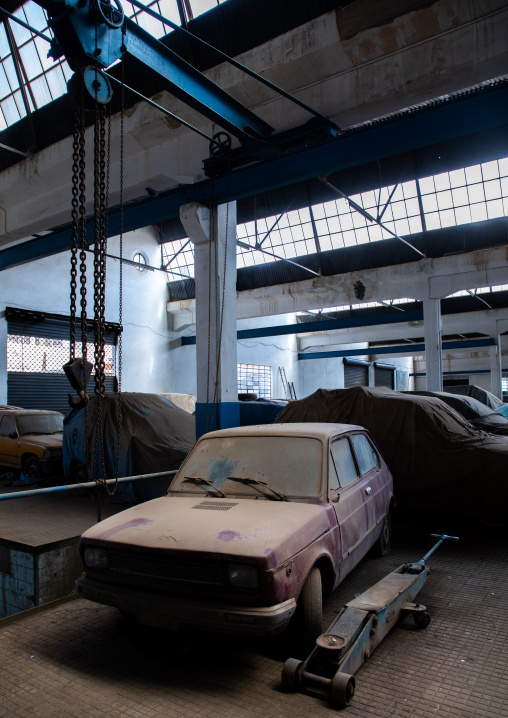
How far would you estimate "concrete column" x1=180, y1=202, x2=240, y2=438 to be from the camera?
831cm

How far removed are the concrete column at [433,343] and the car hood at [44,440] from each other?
10.8m

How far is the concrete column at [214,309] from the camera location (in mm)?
8312

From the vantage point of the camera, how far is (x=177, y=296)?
2005 centimetres

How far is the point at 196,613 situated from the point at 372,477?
2.38 m

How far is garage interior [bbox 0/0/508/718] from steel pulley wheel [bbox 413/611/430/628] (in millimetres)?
80

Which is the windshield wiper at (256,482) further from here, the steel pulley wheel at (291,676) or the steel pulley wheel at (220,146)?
the steel pulley wheel at (220,146)

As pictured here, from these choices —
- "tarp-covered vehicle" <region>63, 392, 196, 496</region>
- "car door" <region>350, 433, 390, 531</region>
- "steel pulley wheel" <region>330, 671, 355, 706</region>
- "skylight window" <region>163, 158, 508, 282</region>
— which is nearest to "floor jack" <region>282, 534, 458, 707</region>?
"steel pulley wheel" <region>330, 671, 355, 706</region>

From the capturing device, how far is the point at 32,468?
8.86m

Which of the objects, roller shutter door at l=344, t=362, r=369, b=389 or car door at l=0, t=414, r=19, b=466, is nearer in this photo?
car door at l=0, t=414, r=19, b=466

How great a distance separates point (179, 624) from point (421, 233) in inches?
585

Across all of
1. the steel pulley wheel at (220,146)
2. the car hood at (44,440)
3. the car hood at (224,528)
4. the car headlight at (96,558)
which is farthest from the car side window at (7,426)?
the car headlight at (96,558)

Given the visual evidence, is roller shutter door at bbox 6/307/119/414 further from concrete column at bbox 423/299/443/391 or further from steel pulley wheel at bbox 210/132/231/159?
concrete column at bbox 423/299/443/391

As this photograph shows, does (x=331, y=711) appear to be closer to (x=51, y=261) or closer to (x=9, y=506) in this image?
(x=9, y=506)

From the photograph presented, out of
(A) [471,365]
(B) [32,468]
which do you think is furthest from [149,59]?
(A) [471,365]
